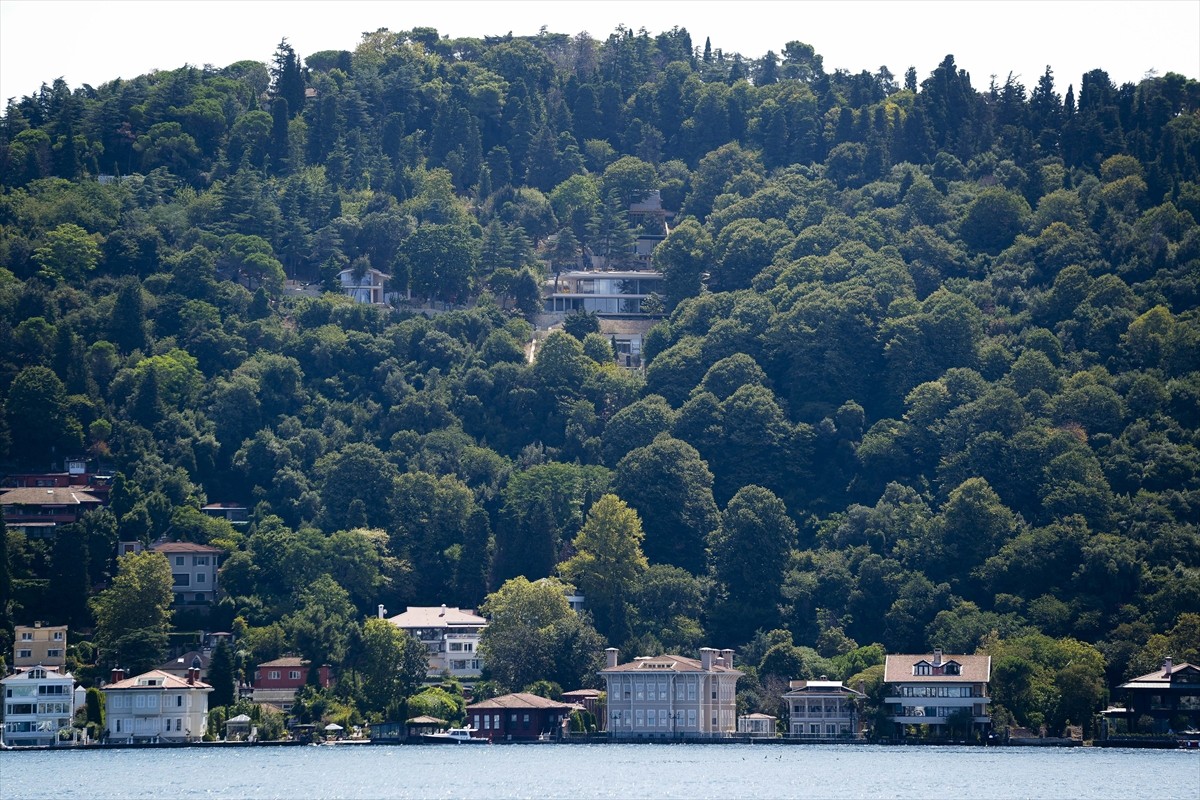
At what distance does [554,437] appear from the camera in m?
148

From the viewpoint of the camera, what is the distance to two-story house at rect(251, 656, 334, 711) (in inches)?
4690

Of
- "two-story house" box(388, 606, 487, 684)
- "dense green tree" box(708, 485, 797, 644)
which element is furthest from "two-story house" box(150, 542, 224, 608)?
"dense green tree" box(708, 485, 797, 644)

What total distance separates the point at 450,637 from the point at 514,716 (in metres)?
12.1

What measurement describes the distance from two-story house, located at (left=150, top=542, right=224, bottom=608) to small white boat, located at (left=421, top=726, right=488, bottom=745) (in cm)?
1856

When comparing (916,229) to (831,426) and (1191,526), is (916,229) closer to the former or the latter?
(831,426)

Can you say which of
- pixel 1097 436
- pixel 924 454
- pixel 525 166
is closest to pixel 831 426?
pixel 924 454

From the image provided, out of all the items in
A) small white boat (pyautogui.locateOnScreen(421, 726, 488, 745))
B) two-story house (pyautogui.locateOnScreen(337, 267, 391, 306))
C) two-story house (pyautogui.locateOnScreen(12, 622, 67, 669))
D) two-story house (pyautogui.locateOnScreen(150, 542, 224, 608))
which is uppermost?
two-story house (pyautogui.locateOnScreen(337, 267, 391, 306))

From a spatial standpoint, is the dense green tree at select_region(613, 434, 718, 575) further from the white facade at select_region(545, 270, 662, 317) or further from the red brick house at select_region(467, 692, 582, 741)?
the white facade at select_region(545, 270, 662, 317)

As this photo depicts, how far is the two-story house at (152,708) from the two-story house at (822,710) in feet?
93.9

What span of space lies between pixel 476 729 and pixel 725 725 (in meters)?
12.6

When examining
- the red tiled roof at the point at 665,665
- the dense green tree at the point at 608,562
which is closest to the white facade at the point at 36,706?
the red tiled roof at the point at 665,665

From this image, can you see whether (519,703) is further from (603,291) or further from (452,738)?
(603,291)

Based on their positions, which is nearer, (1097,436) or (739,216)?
(1097,436)

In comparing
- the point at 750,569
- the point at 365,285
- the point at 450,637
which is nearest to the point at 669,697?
the point at 750,569
